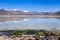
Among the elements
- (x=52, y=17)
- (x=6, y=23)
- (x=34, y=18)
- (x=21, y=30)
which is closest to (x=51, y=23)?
(x=52, y=17)

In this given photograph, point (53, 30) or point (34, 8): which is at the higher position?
point (34, 8)

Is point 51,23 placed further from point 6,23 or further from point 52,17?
point 6,23

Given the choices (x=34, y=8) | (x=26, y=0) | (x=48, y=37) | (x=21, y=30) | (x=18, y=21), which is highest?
(x=26, y=0)

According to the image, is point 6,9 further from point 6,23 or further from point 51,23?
point 51,23

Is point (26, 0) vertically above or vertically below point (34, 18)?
above

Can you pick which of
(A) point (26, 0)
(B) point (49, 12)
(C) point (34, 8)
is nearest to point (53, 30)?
(B) point (49, 12)
